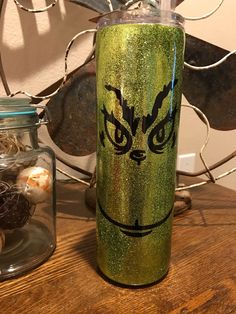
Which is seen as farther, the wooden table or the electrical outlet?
the electrical outlet

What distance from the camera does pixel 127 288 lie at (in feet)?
1.24

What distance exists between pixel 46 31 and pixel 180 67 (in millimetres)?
468

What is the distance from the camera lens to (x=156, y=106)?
333mm

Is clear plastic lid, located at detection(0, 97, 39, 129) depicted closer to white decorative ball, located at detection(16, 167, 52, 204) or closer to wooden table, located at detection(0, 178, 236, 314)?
white decorative ball, located at detection(16, 167, 52, 204)

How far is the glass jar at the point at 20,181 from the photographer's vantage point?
0.39m

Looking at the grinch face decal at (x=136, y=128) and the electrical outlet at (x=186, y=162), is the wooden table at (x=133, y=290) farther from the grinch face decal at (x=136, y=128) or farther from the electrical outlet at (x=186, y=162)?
the electrical outlet at (x=186, y=162)

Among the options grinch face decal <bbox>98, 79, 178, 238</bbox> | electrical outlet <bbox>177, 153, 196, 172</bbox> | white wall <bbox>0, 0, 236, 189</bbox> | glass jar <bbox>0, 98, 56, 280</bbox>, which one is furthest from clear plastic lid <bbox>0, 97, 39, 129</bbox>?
electrical outlet <bbox>177, 153, 196, 172</bbox>

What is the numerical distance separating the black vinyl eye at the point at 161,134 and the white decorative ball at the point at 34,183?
6.7 inches

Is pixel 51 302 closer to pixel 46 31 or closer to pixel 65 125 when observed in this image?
pixel 65 125

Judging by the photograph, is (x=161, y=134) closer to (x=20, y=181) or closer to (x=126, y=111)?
(x=126, y=111)

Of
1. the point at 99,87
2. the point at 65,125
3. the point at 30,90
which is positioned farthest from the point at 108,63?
the point at 30,90

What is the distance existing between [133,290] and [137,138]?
184mm

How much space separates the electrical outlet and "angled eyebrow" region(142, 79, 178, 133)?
0.64m

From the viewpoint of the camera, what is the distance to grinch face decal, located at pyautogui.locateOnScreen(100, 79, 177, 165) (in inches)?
13.1
